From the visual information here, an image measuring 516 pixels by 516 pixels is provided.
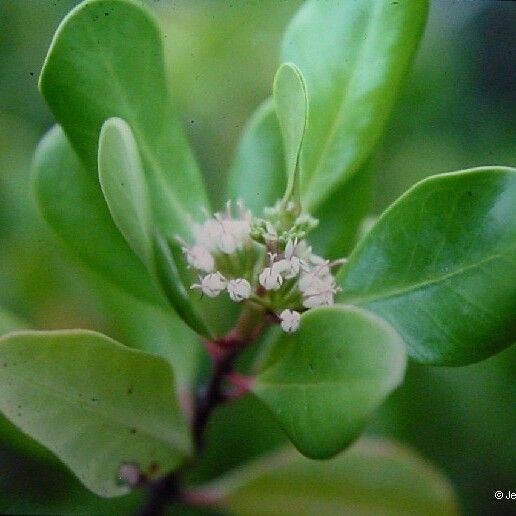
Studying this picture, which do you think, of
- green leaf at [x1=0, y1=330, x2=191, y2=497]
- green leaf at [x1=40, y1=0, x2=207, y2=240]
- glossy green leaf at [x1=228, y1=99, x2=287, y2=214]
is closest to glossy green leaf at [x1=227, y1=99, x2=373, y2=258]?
glossy green leaf at [x1=228, y1=99, x2=287, y2=214]

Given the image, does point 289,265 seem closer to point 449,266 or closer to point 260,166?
point 449,266

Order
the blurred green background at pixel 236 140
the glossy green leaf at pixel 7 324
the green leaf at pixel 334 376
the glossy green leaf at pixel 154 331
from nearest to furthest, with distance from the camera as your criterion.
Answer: the green leaf at pixel 334 376 → the glossy green leaf at pixel 7 324 → the glossy green leaf at pixel 154 331 → the blurred green background at pixel 236 140

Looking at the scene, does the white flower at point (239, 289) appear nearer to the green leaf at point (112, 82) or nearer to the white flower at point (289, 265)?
the white flower at point (289, 265)

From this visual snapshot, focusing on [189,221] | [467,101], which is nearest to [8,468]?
[189,221]

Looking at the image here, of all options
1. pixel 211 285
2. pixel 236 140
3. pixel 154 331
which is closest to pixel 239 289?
pixel 211 285

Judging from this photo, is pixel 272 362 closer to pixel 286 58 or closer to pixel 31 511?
pixel 286 58

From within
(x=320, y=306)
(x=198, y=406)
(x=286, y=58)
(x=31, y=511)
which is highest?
(x=286, y=58)

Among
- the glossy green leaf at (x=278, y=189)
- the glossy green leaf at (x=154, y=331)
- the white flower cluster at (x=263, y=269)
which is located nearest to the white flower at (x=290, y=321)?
the white flower cluster at (x=263, y=269)
